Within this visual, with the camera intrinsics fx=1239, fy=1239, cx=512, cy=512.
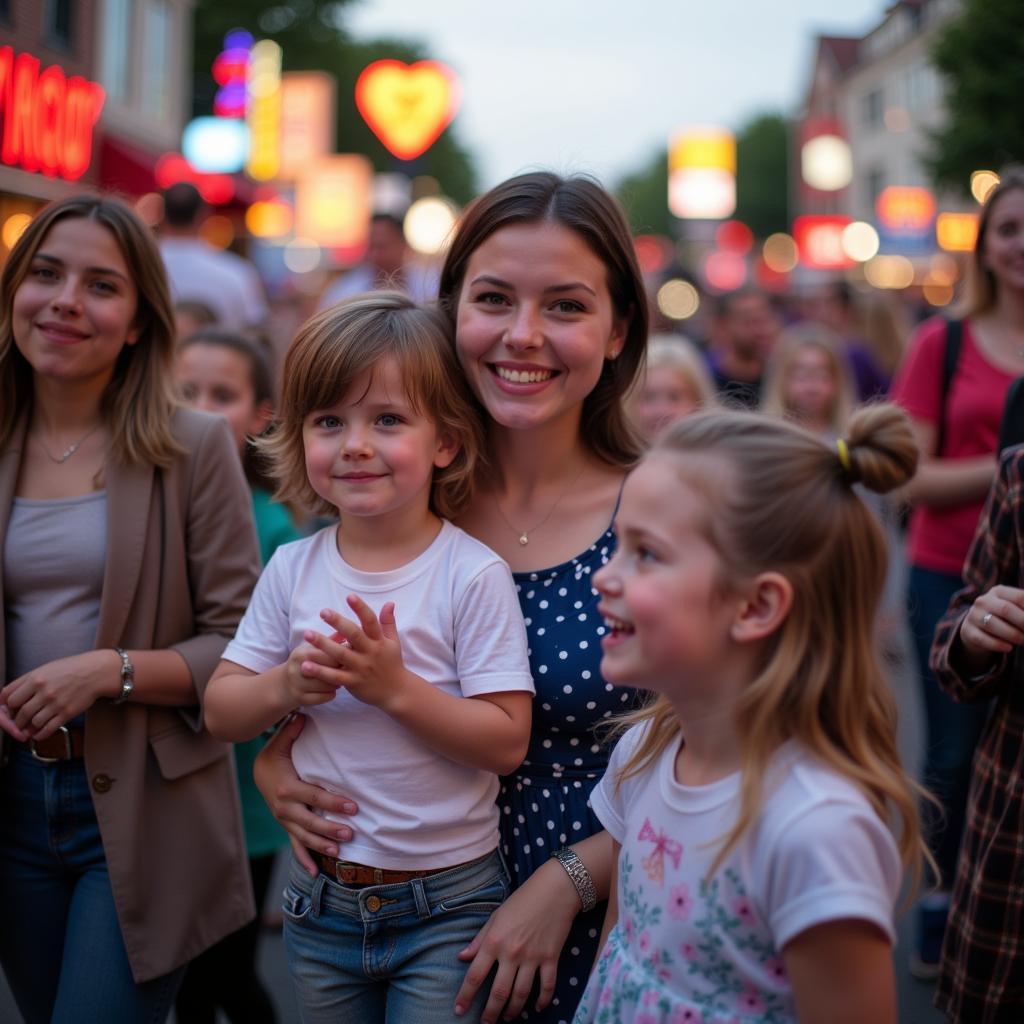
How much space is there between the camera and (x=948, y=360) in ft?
14.6

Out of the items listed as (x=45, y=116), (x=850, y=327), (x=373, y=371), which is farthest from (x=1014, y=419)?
(x=45, y=116)

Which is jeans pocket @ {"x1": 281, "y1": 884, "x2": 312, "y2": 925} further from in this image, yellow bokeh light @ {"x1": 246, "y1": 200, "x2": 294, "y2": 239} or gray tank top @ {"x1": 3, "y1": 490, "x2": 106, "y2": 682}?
yellow bokeh light @ {"x1": 246, "y1": 200, "x2": 294, "y2": 239}

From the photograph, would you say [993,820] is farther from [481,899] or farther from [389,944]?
[389,944]

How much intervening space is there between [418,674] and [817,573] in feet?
2.52

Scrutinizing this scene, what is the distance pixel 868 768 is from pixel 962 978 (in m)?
1.00

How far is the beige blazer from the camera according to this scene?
2.65m

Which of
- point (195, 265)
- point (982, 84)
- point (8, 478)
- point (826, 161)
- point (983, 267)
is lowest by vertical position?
point (8, 478)

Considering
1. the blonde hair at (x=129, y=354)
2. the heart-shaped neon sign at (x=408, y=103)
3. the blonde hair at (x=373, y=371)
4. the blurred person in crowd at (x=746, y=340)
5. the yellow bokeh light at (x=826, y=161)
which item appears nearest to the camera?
the blonde hair at (x=373, y=371)

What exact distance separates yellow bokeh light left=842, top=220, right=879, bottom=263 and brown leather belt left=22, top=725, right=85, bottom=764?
44.9 m

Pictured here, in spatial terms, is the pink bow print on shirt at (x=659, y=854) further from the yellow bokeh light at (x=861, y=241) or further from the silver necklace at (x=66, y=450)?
the yellow bokeh light at (x=861, y=241)

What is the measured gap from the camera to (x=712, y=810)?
1846mm

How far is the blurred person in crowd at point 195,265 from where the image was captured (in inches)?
273

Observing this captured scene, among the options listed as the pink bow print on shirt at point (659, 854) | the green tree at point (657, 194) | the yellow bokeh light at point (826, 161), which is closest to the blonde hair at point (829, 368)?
the pink bow print on shirt at point (659, 854)

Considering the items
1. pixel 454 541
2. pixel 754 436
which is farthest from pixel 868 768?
pixel 454 541
